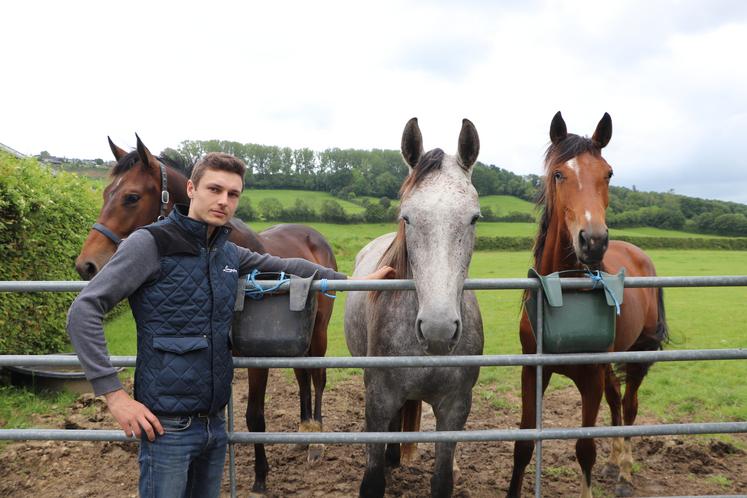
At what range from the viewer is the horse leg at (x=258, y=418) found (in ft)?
12.1

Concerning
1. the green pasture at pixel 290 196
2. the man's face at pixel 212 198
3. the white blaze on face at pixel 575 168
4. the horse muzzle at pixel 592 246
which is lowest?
the horse muzzle at pixel 592 246

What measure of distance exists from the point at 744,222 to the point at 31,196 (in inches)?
2290

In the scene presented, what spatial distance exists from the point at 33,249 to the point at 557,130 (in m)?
6.25

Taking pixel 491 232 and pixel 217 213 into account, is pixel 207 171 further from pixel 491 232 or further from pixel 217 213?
pixel 491 232

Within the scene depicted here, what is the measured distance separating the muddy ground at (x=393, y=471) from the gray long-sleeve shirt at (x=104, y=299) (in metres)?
2.53

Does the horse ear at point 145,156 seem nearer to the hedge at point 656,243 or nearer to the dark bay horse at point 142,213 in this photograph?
the dark bay horse at point 142,213

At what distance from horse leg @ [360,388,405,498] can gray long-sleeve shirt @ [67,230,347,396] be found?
139 centimetres

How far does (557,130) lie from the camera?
356 cm

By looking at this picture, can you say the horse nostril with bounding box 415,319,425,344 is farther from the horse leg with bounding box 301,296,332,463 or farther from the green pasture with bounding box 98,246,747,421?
the green pasture with bounding box 98,246,747,421

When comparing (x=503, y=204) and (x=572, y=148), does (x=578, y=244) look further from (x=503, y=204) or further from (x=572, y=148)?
(x=503, y=204)

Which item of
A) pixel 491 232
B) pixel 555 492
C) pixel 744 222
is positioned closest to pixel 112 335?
pixel 555 492

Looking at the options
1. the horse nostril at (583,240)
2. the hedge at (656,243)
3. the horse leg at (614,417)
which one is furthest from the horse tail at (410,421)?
the hedge at (656,243)

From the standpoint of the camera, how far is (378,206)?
25766mm

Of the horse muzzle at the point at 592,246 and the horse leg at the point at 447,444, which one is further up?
the horse muzzle at the point at 592,246
